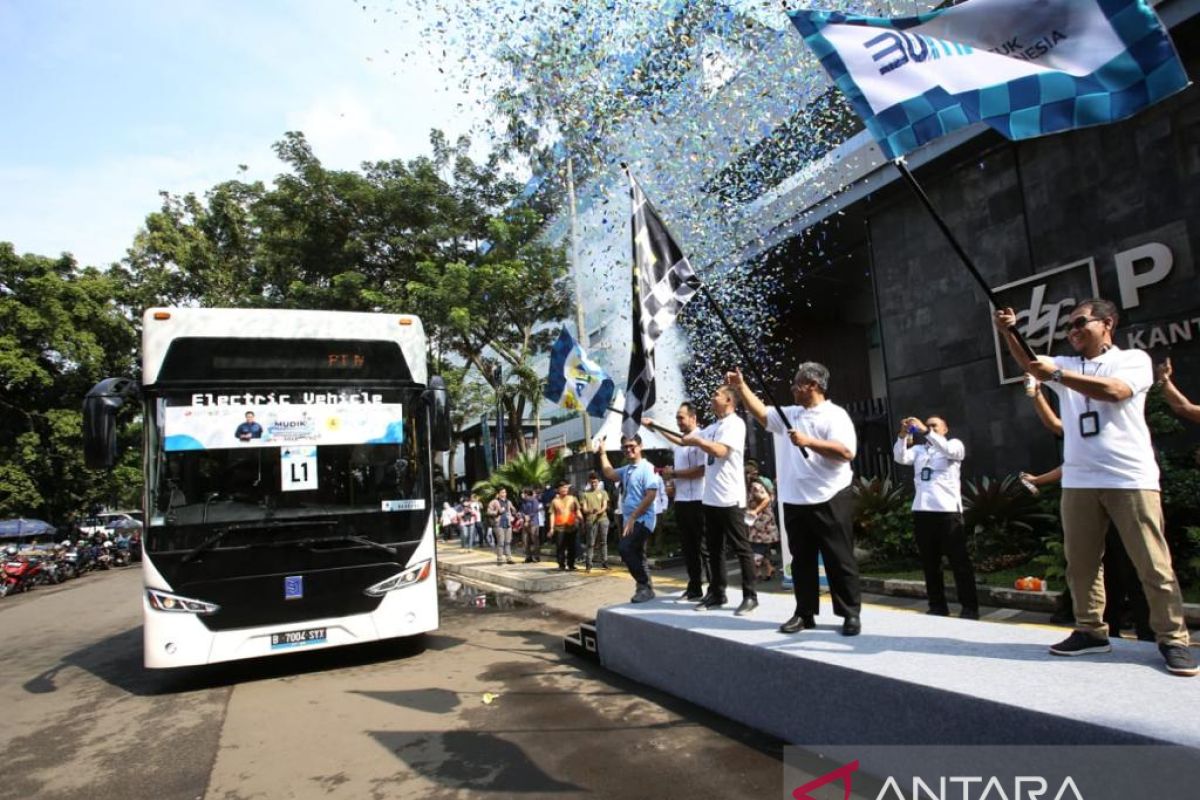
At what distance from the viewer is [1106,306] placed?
349 cm

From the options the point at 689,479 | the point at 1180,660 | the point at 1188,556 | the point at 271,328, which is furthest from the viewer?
the point at 271,328

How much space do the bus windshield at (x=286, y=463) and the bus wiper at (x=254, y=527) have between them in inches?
0.7

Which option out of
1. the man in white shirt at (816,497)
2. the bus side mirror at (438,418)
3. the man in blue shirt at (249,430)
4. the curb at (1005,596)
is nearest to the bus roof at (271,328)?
the bus side mirror at (438,418)

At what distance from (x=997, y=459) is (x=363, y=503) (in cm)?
Answer: 906

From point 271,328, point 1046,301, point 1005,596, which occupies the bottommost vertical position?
point 1005,596

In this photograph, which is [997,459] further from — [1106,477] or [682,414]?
[1106,477]

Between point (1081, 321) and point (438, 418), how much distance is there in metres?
5.45

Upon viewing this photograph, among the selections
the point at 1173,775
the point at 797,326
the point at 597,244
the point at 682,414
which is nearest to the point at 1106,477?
the point at 1173,775

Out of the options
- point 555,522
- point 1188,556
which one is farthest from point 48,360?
point 1188,556

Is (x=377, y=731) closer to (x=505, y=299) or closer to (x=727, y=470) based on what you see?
(x=727, y=470)

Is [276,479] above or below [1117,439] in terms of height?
above

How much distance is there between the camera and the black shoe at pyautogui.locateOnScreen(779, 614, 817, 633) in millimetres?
4402

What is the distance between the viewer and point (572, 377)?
989cm

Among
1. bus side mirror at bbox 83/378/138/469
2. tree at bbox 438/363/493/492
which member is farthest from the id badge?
tree at bbox 438/363/493/492
